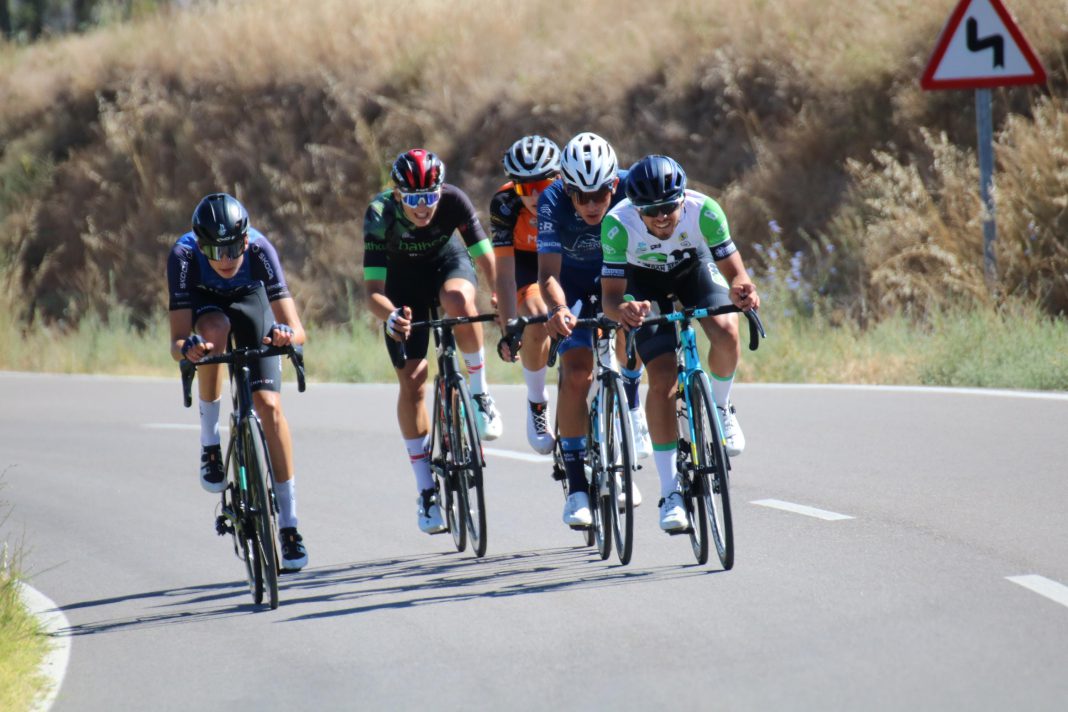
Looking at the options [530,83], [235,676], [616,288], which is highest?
[530,83]

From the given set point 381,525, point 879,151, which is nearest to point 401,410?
point 381,525

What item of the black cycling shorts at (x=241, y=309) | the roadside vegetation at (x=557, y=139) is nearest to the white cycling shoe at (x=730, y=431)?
the black cycling shorts at (x=241, y=309)

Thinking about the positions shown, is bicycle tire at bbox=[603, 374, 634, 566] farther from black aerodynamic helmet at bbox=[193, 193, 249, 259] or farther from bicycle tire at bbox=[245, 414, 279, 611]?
black aerodynamic helmet at bbox=[193, 193, 249, 259]

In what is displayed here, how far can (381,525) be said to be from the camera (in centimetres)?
942

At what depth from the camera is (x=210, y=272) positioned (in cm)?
805

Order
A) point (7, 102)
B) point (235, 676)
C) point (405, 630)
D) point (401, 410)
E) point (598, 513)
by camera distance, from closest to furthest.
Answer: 1. point (235, 676)
2. point (405, 630)
3. point (598, 513)
4. point (401, 410)
5. point (7, 102)

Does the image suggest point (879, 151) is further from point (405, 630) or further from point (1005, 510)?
point (405, 630)

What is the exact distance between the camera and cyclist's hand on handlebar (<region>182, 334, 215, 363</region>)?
729cm

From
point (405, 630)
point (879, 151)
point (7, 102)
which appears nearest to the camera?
point (405, 630)

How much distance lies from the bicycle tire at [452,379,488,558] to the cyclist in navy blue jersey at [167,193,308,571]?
0.83 m

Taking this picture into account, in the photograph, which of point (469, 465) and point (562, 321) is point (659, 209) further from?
point (469, 465)

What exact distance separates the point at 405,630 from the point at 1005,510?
3.17 metres

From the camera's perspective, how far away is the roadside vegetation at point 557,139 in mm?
15883

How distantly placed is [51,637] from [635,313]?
2852mm
